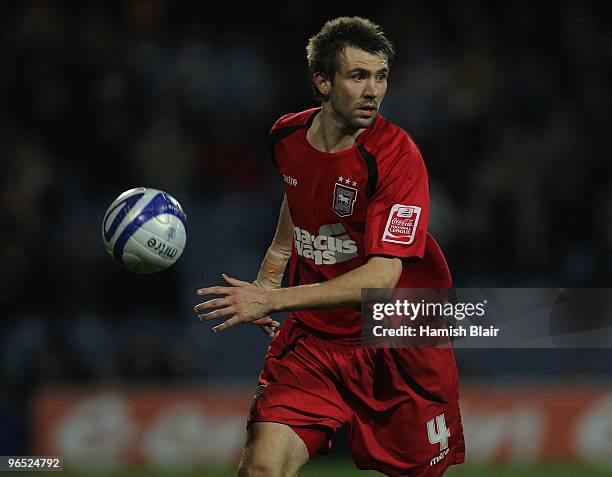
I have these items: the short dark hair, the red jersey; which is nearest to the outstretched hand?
the red jersey

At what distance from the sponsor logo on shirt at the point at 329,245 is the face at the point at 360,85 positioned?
50 cm

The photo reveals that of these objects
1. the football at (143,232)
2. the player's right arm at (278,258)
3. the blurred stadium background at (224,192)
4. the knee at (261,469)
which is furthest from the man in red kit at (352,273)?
the blurred stadium background at (224,192)

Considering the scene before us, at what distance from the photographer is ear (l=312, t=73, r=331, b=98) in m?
5.14

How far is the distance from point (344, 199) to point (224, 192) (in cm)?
615

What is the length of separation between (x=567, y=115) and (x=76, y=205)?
194 inches

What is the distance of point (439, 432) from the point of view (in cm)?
533

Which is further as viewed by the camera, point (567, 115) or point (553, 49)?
point (553, 49)

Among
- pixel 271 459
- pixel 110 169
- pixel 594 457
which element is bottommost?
pixel 594 457

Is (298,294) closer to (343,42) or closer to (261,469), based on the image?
(261,469)

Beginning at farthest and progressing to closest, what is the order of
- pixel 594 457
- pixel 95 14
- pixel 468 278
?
pixel 95 14 → pixel 468 278 → pixel 594 457

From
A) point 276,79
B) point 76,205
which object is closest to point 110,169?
point 76,205

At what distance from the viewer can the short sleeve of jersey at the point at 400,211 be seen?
191 inches

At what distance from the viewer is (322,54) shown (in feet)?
16.9

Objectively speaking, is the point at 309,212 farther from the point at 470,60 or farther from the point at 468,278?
the point at 470,60
